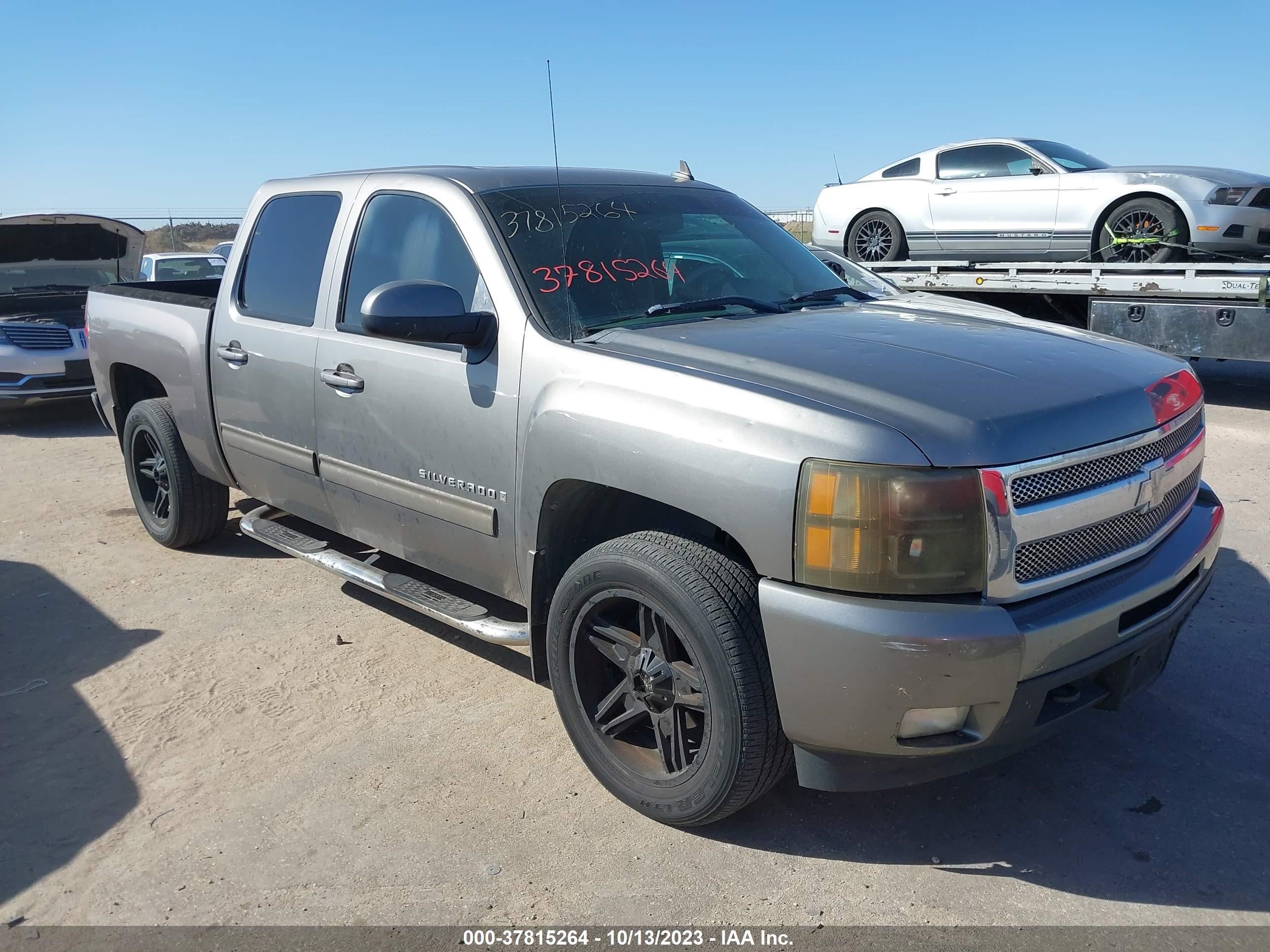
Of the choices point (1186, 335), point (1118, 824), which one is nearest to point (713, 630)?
point (1118, 824)

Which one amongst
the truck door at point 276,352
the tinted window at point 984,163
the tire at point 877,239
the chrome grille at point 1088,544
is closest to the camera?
the chrome grille at point 1088,544

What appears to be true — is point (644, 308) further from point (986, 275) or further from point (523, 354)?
point (986, 275)

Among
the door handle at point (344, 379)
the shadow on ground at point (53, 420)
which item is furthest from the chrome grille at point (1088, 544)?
the shadow on ground at point (53, 420)

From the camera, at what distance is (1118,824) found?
9.43ft

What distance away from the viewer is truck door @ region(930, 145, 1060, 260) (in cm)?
988

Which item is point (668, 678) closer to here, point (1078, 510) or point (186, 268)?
point (1078, 510)

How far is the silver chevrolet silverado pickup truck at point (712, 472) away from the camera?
7.75 ft

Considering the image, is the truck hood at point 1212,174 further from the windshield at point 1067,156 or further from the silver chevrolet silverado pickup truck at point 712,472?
the silver chevrolet silverado pickup truck at point 712,472

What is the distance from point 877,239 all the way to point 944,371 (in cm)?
920

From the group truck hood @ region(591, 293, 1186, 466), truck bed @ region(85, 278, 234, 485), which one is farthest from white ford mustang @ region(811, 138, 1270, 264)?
truck bed @ region(85, 278, 234, 485)

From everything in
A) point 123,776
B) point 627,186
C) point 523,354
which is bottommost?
point 123,776

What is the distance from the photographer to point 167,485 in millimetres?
5523

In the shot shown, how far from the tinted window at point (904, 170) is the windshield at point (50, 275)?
8177mm

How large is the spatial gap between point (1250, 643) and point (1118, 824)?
159 cm
